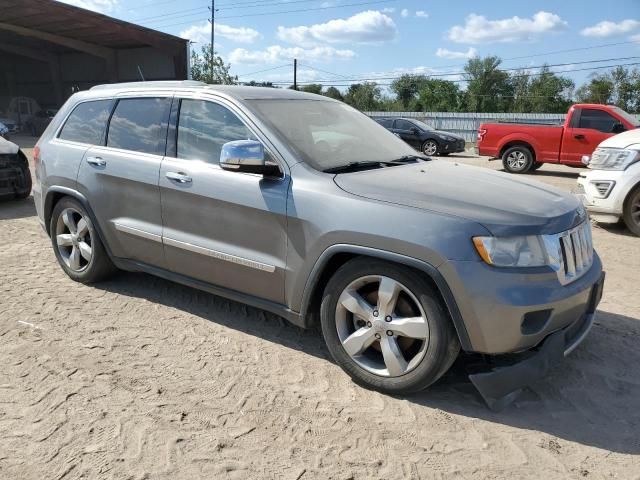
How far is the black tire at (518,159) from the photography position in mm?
14148

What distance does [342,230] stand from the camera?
3.01m

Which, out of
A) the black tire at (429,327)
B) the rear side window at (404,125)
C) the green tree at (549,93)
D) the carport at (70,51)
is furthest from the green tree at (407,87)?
the black tire at (429,327)

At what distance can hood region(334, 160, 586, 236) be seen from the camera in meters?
2.79

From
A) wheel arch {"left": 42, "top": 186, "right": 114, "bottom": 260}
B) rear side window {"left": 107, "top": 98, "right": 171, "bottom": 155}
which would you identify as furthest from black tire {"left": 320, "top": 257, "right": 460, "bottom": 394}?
wheel arch {"left": 42, "top": 186, "right": 114, "bottom": 260}

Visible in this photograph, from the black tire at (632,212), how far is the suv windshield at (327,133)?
14.3 feet

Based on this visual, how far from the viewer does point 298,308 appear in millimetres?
3307

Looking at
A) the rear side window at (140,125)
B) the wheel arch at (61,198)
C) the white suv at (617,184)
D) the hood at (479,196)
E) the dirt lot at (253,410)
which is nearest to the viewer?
the dirt lot at (253,410)

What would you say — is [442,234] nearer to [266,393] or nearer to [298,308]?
[298,308]

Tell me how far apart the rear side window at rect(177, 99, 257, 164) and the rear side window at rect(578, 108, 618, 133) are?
39.7ft

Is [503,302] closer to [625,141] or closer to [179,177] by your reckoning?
[179,177]

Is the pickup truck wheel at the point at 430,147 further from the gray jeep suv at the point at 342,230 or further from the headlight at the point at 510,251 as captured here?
the headlight at the point at 510,251

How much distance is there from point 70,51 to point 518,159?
3858cm

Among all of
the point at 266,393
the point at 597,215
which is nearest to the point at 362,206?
the point at 266,393

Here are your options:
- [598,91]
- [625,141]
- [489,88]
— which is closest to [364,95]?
[489,88]
